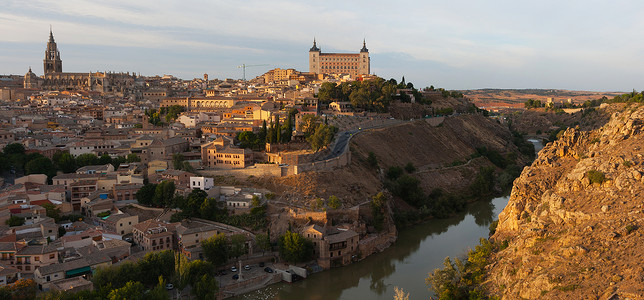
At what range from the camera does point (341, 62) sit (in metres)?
76.0

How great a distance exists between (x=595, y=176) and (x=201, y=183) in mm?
17784

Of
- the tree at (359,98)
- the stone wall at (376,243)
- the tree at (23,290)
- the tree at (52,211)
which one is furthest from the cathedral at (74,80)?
the tree at (23,290)

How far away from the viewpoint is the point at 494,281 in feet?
56.9

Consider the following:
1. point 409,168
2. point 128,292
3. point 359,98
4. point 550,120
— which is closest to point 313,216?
point 128,292

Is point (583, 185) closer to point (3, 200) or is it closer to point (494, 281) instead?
point (494, 281)

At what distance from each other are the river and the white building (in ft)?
26.5

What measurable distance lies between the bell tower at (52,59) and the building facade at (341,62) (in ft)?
110

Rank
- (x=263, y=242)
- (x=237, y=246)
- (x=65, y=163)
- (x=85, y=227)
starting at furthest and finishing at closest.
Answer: (x=65, y=163) → (x=85, y=227) → (x=263, y=242) → (x=237, y=246)

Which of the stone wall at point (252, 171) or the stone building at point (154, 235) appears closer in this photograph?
the stone building at point (154, 235)

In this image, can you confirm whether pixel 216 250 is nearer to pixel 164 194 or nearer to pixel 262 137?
pixel 164 194

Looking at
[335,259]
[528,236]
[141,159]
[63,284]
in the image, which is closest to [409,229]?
[335,259]

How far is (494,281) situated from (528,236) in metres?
1.81

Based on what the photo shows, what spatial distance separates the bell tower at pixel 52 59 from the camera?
73375 mm

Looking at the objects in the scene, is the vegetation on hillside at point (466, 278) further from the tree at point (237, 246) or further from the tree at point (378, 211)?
the tree at point (378, 211)
